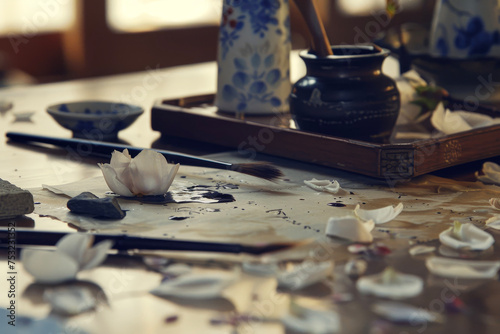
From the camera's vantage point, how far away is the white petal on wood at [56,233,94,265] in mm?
658

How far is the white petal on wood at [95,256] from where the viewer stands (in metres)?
0.65

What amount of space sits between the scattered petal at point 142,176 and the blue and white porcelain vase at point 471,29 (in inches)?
31.2

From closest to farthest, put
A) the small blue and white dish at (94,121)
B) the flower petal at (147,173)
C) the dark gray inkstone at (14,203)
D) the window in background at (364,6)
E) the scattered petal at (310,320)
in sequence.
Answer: the scattered petal at (310,320) < the dark gray inkstone at (14,203) < the flower petal at (147,173) < the small blue and white dish at (94,121) < the window in background at (364,6)

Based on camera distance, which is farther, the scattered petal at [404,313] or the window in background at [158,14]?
the window in background at [158,14]

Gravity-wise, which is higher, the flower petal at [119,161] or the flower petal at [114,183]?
the flower petal at [119,161]

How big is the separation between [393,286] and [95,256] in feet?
0.89

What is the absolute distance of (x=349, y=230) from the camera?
74cm

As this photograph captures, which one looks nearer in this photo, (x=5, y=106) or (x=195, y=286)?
(x=195, y=286)

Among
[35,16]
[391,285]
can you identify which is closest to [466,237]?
[391,285]

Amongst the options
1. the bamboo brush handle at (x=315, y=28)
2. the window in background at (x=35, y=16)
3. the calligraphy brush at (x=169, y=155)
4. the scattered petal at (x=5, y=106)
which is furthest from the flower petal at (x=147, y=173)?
the window in background at (x=35, y=16)

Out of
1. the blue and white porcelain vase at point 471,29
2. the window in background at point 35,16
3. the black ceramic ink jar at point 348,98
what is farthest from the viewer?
the window in background at point 35,16

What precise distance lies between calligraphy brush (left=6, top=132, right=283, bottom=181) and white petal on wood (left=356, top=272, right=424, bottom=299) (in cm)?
35

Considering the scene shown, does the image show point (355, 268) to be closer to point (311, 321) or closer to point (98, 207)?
point (311, 321)

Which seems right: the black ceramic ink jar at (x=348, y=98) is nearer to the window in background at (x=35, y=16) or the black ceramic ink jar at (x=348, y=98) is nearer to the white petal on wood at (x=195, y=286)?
the white petal on wood at (x=195, y=286)
